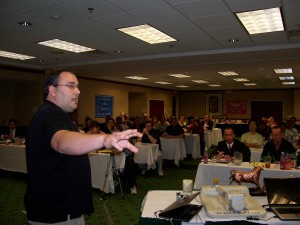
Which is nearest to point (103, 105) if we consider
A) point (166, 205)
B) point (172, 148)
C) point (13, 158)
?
point (172, 148)

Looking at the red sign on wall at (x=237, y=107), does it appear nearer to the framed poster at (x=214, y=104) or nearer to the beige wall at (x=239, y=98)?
the beige wall at (x=239, y=98)

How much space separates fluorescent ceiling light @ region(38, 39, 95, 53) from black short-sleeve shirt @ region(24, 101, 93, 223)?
491 centimetres

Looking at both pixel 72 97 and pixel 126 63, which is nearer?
pixel 72 97

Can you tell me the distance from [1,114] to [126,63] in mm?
5127

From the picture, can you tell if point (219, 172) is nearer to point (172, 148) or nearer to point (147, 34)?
point (147, 34)

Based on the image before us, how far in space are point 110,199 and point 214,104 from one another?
1579 cm

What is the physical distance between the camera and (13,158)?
6289 millimetres

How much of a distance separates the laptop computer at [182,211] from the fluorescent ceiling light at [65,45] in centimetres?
480

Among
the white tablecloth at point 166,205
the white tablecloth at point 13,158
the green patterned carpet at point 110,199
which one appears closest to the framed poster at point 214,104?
the green patterned carpet at point 110,199

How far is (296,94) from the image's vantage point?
16.9m

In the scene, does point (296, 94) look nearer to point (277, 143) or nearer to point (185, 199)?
point (277, 143)

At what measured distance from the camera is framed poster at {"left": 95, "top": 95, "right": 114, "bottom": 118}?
40.2 ft

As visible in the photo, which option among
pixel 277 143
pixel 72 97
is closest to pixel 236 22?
pixel 277 143

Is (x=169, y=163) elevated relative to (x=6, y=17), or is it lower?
lower
